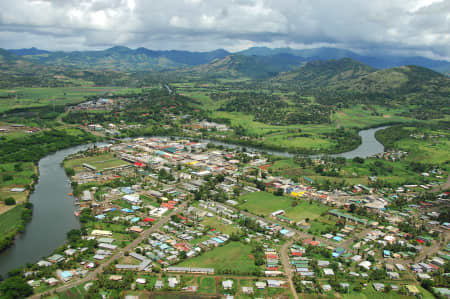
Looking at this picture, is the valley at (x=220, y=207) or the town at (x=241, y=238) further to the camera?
the valley at (x=220, y=207)

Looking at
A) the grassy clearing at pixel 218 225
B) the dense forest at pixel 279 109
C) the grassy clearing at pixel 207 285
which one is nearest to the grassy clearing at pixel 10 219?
the grassy clearing at pixel 218 225

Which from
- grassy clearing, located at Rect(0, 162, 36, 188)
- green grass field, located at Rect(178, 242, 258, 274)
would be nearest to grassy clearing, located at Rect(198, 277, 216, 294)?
green grass field, located at Rect(178, 242, 258, 274)

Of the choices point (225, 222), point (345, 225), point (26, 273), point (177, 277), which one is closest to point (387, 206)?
point (345, 225)

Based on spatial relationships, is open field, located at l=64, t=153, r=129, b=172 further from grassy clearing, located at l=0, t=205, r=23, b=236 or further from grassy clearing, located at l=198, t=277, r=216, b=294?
grassy clearing, located at l=198, t=277, r=216, b=294

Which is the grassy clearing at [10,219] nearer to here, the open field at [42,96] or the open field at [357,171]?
the open field at [357,171]

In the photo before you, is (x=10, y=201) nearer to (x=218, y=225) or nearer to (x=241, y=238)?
(x=218, y=225)

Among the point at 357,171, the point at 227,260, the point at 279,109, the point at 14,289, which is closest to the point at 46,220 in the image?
the point at 14,289
